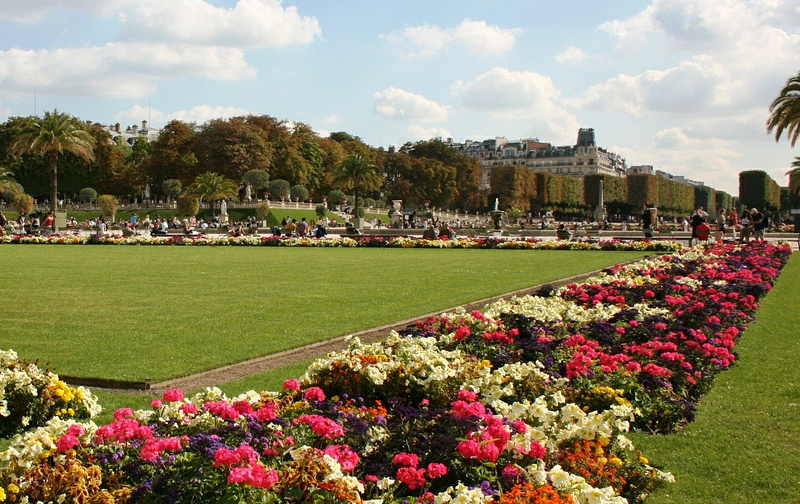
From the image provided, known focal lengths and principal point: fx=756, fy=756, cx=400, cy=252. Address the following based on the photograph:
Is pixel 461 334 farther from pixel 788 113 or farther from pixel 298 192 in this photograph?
pixel 298 192

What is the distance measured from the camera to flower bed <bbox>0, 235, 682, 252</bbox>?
28078 mm

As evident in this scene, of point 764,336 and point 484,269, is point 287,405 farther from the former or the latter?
point 484,269

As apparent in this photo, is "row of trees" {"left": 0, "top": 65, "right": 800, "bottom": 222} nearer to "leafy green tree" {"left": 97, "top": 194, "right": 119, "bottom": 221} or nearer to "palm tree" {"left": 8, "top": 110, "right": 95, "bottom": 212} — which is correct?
"palm tree" {"left": 8, "top": 110, "right": 95, "bottom": 212}

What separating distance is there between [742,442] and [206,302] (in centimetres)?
834

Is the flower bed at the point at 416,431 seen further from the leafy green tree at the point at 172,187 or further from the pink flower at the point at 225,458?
the leafy green tree at the point at 172,187

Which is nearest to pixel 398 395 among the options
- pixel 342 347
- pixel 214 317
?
pixel 342 347

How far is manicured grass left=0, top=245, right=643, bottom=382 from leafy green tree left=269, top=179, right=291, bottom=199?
5180cm

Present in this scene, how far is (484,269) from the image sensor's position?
18.2 m

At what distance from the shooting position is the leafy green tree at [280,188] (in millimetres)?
72562

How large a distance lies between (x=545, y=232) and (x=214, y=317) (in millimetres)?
37320

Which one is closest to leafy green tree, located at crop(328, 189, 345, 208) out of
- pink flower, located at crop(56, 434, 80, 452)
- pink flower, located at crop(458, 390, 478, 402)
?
pink flower, located at crop(458, 390, 478, 402)

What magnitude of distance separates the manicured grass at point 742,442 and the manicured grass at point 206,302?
4100 millimetres

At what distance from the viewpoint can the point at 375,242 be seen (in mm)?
31656

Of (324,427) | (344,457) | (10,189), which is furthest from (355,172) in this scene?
(344,457)
